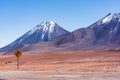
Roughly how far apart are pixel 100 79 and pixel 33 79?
5629mm

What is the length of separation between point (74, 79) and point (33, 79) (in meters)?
3.60

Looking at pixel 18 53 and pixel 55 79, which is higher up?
pixel 18 53

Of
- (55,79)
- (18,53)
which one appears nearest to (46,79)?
(55,79)

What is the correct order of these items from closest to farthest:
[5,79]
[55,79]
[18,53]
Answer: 1. [55,79]
2. [5,79]
3. [18,53]

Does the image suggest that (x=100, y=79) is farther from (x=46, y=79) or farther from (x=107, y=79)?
(x=46, y=79)

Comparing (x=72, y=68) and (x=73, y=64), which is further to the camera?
(x=73, y=64)

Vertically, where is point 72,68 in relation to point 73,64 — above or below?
below

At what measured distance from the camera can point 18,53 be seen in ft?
155

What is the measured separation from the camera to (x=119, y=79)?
2694cm

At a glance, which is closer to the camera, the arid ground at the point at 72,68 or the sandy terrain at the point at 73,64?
the arid ground at the point at 72,68

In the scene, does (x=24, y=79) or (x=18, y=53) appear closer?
(x=24, y=79)

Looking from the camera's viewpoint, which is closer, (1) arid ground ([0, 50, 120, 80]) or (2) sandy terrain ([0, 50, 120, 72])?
(1) arid ground ([0, 50, 120, 80])

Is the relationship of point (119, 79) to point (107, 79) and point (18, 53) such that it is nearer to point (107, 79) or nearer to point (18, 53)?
point (107, 79)

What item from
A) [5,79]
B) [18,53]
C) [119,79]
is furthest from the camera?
[18,53]
